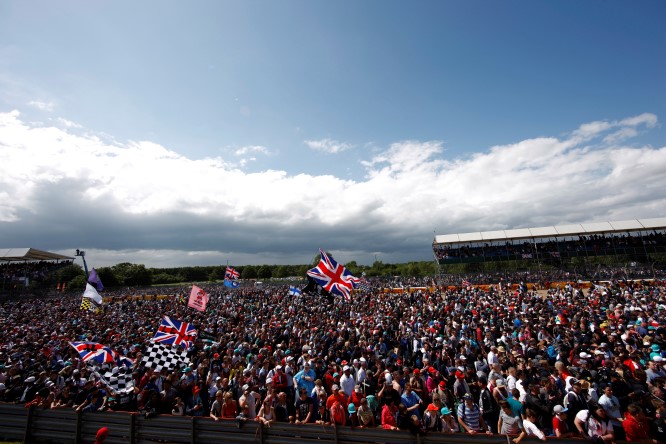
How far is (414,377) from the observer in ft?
27.6

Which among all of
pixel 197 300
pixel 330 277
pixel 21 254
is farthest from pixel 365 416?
pixel 21 254

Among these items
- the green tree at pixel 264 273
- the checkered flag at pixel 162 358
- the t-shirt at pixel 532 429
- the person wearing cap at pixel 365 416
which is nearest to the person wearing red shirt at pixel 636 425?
the t-shirt at pixel 532 429

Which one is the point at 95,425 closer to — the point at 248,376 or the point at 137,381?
the point at 137,381

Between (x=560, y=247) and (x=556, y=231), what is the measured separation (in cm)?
346

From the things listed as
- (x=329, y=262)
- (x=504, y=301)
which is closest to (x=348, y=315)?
(x=329, y=262)

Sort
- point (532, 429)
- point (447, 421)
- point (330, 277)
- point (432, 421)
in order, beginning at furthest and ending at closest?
point (330, 277), point (432, 421), point (447, 421), point (532, 429)

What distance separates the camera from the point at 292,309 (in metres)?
24.8

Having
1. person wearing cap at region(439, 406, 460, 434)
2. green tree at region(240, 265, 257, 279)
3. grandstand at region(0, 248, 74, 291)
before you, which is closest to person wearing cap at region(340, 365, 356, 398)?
person wearing cap at region(439, 406, 460, 434)

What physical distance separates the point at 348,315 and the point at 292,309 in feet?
16.4

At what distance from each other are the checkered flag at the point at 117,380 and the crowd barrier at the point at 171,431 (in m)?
0.99

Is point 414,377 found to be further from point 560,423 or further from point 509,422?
point 560,423

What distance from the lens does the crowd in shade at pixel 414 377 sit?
655 centimetres

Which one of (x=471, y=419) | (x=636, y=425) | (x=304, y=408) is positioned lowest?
(x=304, y=408)

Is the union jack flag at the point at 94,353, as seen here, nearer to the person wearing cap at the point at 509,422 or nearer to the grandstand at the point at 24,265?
the person wearing cap at the point at 509,422
